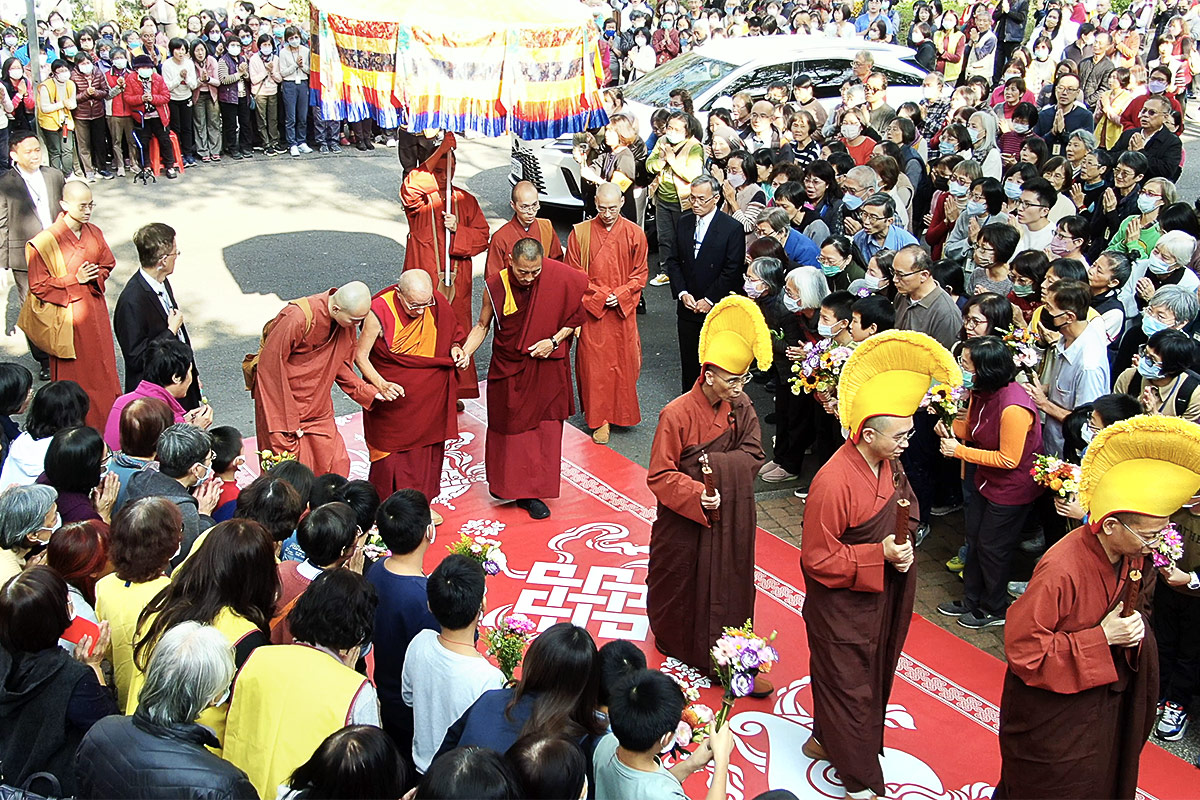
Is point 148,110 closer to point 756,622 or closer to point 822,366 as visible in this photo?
point 822,366

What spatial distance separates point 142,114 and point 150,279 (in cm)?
868

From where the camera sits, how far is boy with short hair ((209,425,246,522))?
17.4 ft

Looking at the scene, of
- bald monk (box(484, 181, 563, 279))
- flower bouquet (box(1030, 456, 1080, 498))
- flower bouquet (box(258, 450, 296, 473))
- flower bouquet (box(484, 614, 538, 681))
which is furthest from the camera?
bald monk (box(484, 181, 563, 279))

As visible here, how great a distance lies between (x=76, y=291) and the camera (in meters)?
7.54

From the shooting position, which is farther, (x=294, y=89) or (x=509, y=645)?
(x=294, y=89)

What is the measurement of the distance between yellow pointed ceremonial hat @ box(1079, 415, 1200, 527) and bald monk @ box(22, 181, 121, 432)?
633cm

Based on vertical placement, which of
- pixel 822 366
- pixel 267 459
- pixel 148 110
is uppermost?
pixel 822 366

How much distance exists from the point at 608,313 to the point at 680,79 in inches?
249

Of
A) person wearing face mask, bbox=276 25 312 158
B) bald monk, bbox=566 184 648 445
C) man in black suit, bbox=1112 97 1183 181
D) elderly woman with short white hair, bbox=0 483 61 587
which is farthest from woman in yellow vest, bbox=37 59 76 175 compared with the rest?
man in black suit, bbox=1112 97 1183 181

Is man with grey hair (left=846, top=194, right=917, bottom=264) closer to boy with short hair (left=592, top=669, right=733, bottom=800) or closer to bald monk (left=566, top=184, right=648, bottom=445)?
bald monk (left=566, top=184, right=648, bottom=445)

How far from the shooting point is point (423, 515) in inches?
173

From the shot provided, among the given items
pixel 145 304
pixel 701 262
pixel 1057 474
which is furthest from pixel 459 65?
pixel 1057 474

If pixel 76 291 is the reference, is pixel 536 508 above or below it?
below

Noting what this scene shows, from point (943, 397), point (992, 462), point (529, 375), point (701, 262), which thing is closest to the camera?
point (943, 397)
